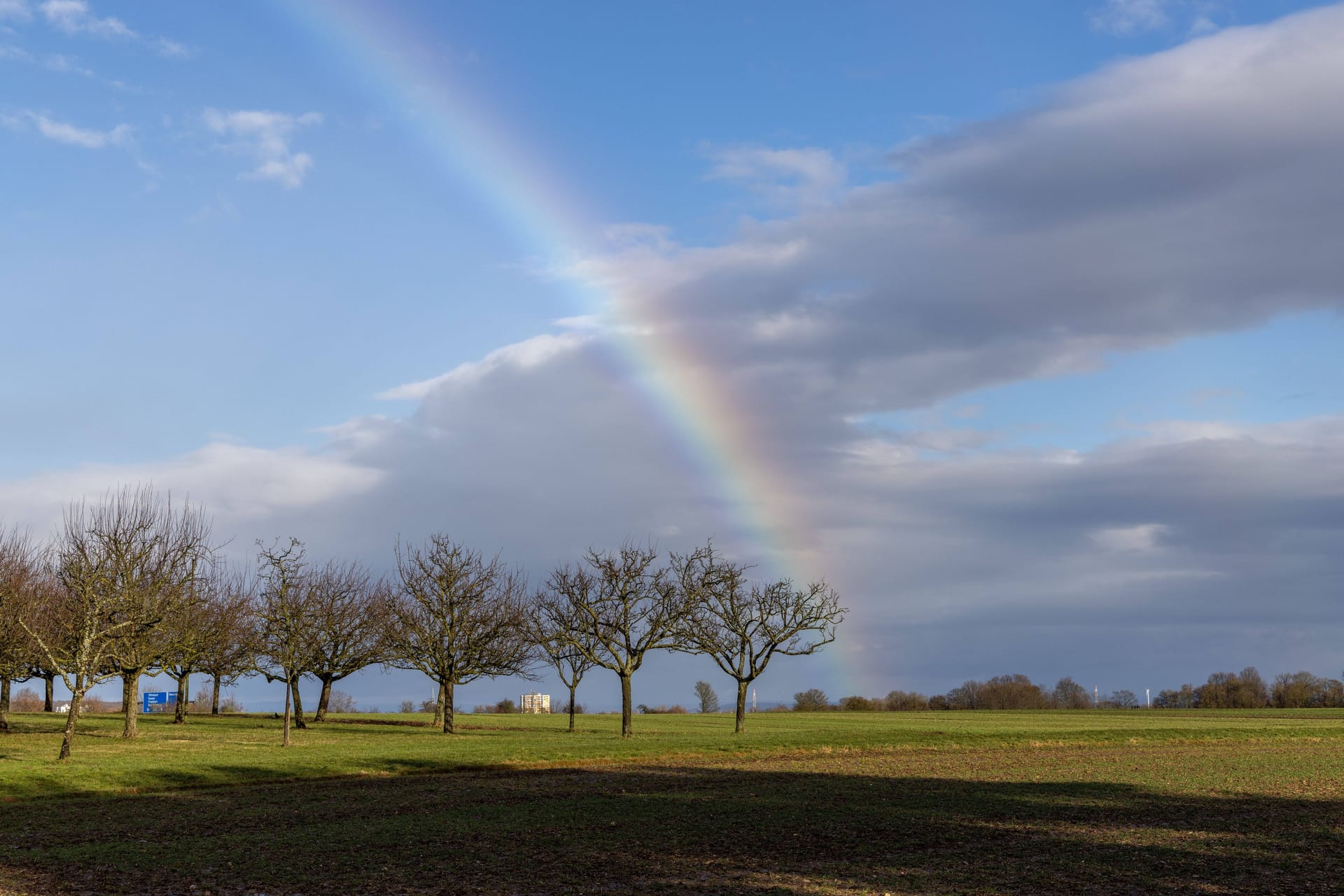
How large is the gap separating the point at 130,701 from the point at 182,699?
1981 cm

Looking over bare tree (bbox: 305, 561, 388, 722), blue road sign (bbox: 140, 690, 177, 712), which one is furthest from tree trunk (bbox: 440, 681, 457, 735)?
blue road sign (bbox: 140, 690, 177, 712)

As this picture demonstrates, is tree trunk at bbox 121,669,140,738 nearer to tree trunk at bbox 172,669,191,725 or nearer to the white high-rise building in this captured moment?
tree trunk at bbox 172,669,191,725

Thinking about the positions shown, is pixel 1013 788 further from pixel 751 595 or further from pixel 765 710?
pixel 765 710

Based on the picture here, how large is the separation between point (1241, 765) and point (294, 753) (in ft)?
98.1

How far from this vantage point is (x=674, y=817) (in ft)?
70.5

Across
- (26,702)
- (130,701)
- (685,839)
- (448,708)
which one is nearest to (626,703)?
(448,708)

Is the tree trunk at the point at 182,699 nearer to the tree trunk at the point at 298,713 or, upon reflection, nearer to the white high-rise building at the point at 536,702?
the tree trunk at the point at 298,713

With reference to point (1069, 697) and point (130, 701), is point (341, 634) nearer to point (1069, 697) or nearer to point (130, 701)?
point (130, 701)

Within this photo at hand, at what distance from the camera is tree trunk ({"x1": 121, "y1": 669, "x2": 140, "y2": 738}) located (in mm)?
45281

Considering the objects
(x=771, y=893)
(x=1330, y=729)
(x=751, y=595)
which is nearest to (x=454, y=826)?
(x=771, y=893)

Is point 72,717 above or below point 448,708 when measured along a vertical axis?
above

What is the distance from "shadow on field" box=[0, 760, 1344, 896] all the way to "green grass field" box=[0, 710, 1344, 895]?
0.08 meters

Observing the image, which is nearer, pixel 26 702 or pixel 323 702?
pixel 323 702

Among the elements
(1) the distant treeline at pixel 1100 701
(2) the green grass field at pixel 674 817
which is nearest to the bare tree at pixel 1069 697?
(1) the distant treeline at pixel 1100 701
